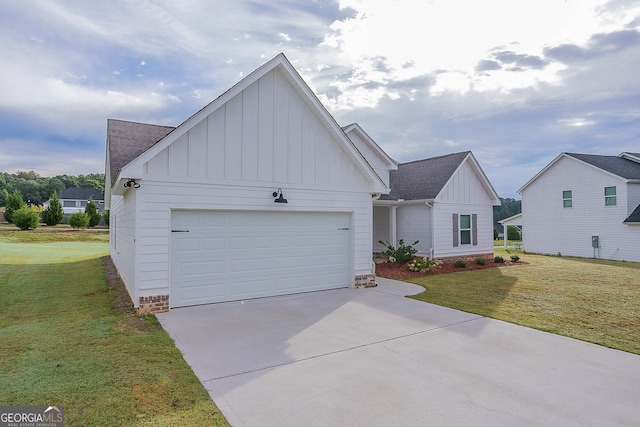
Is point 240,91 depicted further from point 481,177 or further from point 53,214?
point 53,214

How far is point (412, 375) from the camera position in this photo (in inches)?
Result: 168

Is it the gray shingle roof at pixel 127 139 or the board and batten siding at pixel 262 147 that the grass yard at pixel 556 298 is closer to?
the board and batten siding at pixel 262 147

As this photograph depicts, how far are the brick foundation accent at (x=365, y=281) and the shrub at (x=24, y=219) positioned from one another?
3472 centimetres

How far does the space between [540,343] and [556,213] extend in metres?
19.7

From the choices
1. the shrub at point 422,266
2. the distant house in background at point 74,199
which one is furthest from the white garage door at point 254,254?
the distant house in background at point 74,199

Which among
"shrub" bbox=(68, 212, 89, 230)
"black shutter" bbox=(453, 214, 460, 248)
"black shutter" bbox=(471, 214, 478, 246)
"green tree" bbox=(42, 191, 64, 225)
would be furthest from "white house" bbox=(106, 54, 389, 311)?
"green tree" bbox=(42, 191, 64, 225)

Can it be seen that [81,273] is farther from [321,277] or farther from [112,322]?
[321,277]

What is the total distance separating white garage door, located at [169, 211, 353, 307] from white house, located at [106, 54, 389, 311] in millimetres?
24

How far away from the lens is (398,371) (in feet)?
14.4

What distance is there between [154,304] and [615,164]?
25396 mm

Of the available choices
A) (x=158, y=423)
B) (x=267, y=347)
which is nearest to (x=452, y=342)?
(x=267, y=347)

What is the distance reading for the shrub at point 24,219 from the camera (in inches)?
1205

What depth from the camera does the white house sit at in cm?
718

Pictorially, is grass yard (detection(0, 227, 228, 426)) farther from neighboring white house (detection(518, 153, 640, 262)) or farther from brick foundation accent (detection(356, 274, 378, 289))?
neighboring white house (detection(518, 153, 640, 262))
